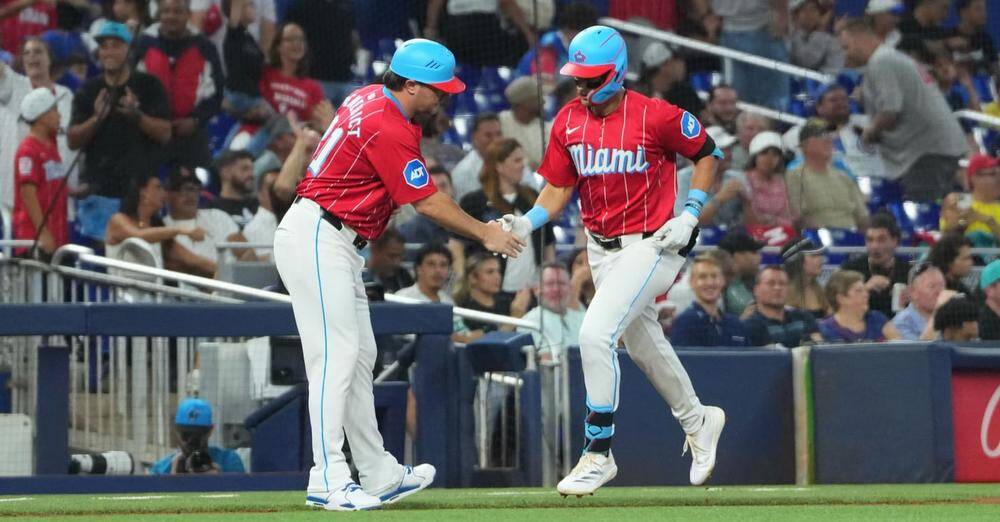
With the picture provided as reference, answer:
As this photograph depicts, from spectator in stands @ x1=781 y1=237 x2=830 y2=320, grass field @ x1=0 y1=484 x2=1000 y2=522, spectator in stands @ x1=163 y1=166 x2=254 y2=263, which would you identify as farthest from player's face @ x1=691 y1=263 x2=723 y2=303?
spectator in stands @ x1=163 y1=166 x2=254 y2=263

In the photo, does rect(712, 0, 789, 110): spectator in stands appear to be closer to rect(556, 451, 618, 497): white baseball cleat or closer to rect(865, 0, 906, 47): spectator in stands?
rect(865, 0, 906, 47): spectator in stands

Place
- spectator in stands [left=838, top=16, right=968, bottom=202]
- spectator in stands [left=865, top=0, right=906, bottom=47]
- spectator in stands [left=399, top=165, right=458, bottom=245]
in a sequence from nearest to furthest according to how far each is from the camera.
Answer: spectator in stands [left=399, top=165, right=458, bottom=245]
spectator in stands [left=838, top=16, right=968, bottom=202]
spectator in stands [left=865, top=0, right=906, bottom=47]

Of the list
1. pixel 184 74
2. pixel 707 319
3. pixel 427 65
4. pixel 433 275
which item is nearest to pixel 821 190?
pixel 707 319

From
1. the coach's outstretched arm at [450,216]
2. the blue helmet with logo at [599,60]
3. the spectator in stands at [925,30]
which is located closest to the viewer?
the coach's outstretched arm at [450,216]

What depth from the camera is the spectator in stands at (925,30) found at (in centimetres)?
1281

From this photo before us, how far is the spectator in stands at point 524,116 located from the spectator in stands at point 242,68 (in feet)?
5.70

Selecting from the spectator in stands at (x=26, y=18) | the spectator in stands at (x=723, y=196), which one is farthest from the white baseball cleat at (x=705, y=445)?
the spectator in stands at (x=26, y=18)

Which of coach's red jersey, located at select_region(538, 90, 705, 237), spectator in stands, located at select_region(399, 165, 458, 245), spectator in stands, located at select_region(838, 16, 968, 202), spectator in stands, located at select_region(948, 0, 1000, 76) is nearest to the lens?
coach's red jersey, located at select_region(538, 90, 705, 237)

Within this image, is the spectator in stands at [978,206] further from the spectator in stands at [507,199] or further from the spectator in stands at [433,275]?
the spectator in stands at [433,275]

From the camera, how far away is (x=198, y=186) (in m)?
10.8

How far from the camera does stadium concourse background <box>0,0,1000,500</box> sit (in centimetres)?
848

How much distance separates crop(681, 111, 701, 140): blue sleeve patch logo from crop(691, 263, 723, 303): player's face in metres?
2.59

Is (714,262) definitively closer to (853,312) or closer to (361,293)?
(853,312)

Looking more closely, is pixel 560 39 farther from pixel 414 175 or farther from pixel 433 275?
pixel 414 175
